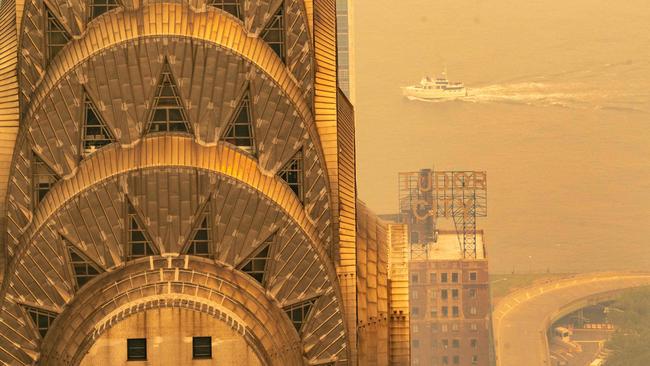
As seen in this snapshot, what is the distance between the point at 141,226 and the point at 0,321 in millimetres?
6380

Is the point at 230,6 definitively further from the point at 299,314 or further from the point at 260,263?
the point at 299,314

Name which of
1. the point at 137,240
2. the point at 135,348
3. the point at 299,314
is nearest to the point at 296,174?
the point at 299,314

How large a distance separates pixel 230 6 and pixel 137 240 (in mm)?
9866

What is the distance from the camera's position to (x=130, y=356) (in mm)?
76500

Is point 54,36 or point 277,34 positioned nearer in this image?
point 54,36

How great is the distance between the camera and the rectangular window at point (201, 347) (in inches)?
3014

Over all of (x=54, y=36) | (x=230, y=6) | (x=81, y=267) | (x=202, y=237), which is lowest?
(x=81, y=267)

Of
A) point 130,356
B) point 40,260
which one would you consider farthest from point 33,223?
point 130,356

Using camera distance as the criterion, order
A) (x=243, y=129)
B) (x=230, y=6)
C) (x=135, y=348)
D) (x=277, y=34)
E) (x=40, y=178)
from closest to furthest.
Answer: (x=135, y=348) → (x=40, y=178) → (x=243, y=129) → (x=230, y=6) → (x=277, y=34)

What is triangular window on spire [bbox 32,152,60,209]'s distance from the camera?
258 ft

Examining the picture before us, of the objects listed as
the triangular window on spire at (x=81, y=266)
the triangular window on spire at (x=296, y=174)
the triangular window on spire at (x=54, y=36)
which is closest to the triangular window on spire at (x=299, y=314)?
the triangular window on spire at (x=296, y=174)

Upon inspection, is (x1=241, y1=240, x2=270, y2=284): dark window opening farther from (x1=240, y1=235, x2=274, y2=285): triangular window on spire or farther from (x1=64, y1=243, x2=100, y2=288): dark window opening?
(x1=64, y1=243, x2=100, y2=288): dark window opening

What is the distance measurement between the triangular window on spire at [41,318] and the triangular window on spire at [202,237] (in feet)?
19.0

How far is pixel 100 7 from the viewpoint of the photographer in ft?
260
